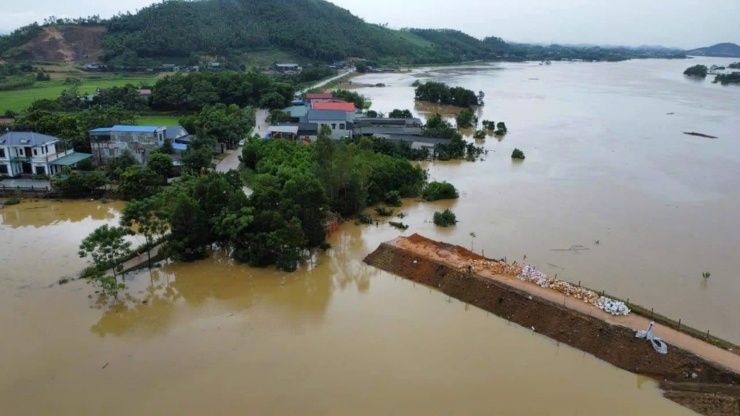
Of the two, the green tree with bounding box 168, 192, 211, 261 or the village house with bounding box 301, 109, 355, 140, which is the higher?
the village house with bounding box 301, 109, 355, 140

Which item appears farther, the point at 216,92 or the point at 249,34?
the point at 249,34

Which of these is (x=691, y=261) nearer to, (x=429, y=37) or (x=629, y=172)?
(x=629, y=172)

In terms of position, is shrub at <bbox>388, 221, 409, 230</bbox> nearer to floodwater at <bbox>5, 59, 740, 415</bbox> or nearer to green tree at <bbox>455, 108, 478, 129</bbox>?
floodwater at <bbox>5, 59, 740, 415</bbox>

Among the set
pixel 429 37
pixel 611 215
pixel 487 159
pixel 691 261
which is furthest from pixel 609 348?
pixel 429 37

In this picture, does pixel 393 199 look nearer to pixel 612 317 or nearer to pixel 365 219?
pixel 365 219

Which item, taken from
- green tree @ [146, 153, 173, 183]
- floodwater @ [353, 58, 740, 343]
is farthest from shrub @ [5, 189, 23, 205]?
floodwater @ [353, 58, 740, 343]

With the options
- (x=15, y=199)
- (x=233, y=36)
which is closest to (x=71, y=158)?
(x=15, y=199)
